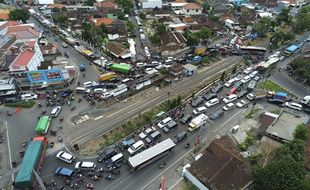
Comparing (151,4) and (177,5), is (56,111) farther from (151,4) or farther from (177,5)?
(177,5)

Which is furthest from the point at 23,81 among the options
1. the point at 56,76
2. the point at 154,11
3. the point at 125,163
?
the point at 154,11

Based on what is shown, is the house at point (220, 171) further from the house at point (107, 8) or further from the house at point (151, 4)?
the house at point (151, 4)

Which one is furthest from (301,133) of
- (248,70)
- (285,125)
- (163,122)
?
(248,70)

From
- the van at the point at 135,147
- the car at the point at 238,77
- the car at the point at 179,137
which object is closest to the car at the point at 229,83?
the car at the point at 238,77

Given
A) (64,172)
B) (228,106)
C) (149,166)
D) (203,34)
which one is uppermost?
(203,34)

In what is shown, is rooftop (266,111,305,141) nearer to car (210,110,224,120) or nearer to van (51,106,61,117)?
car (210,110,224,120)

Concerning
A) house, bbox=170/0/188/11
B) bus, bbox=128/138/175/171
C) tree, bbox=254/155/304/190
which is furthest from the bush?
house, bbox=170/0/188/11

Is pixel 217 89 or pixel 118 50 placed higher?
pixel 118 50
